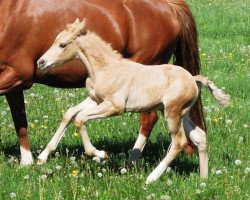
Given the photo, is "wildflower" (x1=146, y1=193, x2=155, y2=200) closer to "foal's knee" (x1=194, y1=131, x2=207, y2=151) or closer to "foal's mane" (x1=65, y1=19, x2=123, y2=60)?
"foal's knee" (x1=194, y1=131, x2=207, y2=151)

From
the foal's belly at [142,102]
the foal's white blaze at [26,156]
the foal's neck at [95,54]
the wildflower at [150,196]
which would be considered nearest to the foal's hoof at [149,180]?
the wildflower at [150,196]

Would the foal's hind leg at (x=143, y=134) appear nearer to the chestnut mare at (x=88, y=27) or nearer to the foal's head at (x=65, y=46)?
the chestnut mare at (x=88, y=27)

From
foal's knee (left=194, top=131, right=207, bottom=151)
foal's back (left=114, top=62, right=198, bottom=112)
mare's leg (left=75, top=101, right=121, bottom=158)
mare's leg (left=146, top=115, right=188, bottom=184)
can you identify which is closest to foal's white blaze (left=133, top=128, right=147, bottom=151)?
foal's knee (left=194, top=131, right=207, bottom=151)

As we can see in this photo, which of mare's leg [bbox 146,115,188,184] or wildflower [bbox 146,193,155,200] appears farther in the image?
mare's leg [bbox 146,115,188,184]

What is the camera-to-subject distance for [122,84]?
6.59 meters

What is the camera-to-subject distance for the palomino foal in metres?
6.51

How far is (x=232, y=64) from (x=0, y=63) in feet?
22.5

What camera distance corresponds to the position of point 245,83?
11664 millimetres

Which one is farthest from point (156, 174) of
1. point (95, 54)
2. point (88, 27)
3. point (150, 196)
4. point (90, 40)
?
point (88, 27)

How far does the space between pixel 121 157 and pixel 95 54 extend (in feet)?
6.05

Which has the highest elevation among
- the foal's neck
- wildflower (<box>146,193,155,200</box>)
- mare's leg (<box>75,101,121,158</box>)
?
the foal's neck

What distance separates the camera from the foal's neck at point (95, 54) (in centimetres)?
658

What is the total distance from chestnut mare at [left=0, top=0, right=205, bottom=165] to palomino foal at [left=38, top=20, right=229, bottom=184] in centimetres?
126

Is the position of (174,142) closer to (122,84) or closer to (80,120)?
(122,84)
